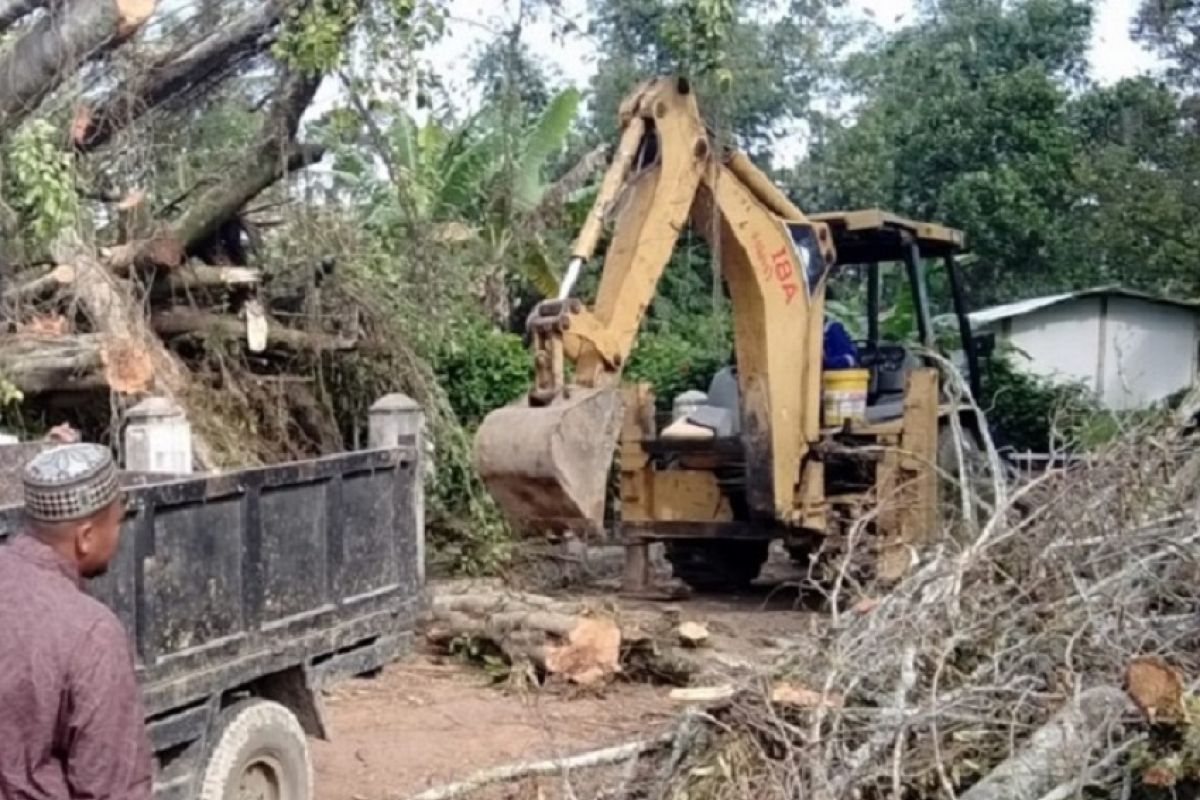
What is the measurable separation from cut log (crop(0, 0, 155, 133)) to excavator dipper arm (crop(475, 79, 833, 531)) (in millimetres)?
2497

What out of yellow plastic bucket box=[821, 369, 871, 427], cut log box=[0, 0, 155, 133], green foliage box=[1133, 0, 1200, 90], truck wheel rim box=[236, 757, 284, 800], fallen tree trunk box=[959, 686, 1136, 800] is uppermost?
green foliage box=[1133, 0, 1200, 90]

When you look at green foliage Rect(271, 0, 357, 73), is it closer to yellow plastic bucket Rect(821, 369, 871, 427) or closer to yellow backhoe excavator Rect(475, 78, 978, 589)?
yellow backhoe excavator Rect(475, 78, 978, 589)

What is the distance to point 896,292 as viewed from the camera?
20.7 metres

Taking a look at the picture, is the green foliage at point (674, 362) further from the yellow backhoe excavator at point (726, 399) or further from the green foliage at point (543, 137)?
the yellow backhoe excavator at point (726, 399)

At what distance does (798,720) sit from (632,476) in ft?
19.8

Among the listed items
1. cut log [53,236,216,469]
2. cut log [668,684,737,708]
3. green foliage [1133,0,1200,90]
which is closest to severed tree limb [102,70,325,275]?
cut log [53,236,216,469]

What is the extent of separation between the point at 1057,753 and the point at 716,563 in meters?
7.09

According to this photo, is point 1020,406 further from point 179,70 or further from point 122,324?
point 179,70

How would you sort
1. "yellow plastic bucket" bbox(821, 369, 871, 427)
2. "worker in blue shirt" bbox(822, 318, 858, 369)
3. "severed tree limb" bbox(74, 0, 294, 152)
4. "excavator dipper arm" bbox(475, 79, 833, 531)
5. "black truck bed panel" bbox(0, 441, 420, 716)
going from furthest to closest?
1. "worker in blue shirt" bbox(822, 318, 858, 369)
2. "yellow plastic bucket" bbox(821, 369, 871, 427)
3. "severed tree limb" bbox(74, 0, 294, 152)
4. "excavator dipper arm" bbox(475, 79, 833, 531)
5. "black truck bed panel" bbox(0, 441, 420, 716)

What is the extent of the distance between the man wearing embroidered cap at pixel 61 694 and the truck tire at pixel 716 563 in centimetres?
853

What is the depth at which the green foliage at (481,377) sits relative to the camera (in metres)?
15.0

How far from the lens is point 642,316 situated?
9.92 metres

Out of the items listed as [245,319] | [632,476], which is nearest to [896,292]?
[632,476]

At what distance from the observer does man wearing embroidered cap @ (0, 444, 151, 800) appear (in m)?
3.33
